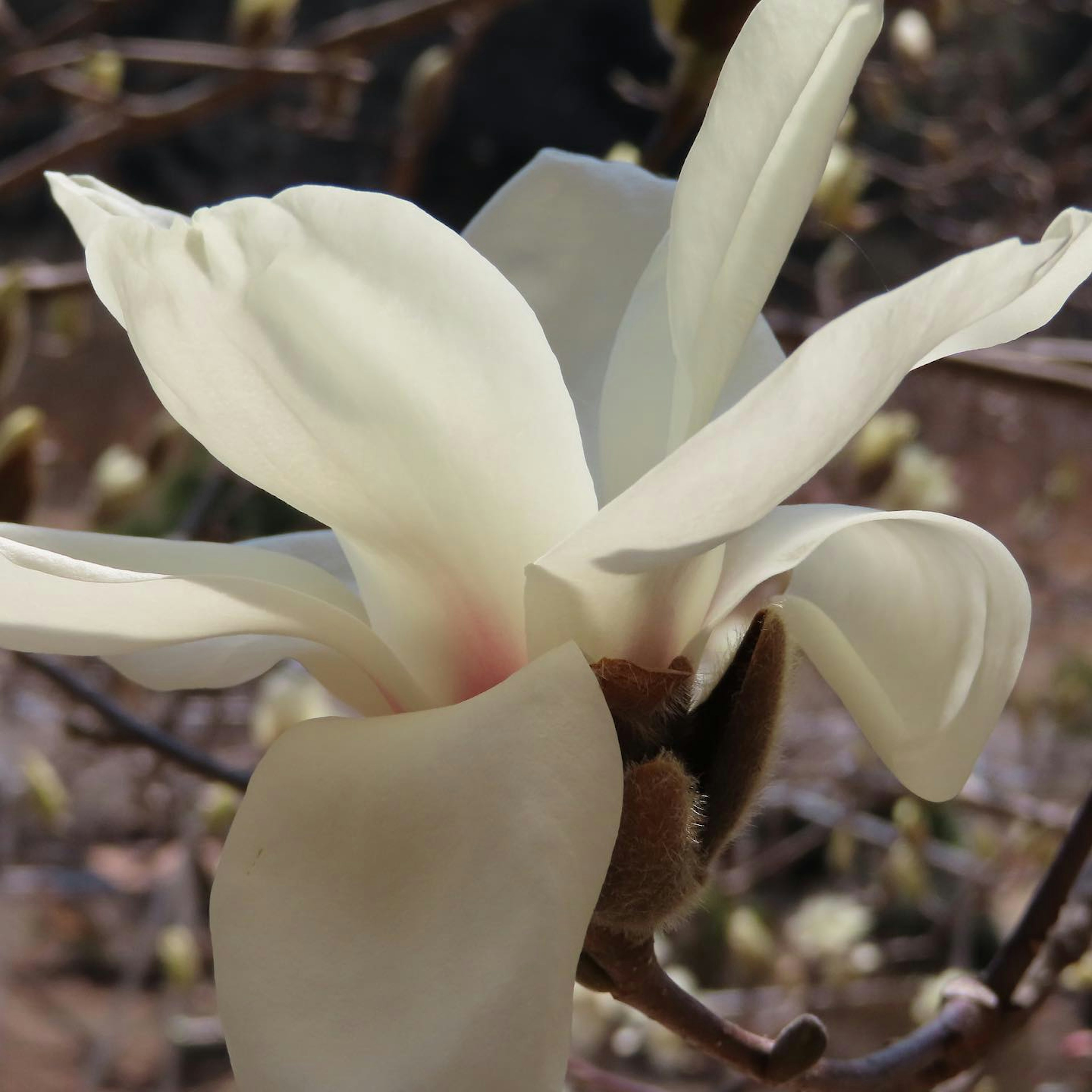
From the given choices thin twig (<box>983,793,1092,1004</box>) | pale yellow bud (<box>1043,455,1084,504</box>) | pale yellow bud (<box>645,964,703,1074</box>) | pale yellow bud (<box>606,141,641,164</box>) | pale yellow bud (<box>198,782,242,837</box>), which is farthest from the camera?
pale yellow bud (<box>1043,455,1084,504</box>)

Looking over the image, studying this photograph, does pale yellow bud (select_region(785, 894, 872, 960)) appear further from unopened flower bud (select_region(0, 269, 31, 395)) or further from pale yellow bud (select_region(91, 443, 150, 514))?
unopened flower bud (select_region(0, 269, 31, 395))

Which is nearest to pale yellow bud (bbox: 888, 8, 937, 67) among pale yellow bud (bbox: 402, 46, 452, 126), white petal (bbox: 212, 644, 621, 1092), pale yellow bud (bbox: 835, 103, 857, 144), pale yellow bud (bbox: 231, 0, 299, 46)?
pale yellow bud (bbox: 835, 103, 857, 144)

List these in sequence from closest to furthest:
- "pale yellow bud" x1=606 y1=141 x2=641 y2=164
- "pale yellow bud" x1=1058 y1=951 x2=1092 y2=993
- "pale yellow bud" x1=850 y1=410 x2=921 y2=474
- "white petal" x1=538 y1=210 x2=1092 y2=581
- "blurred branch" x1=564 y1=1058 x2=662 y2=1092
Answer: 1. "white petal" x1=538 y1=210 x2=1092 y2=581
2. "blurred branch" x1=564 y1=1058 x2=662 y2=1092
3. "pale yellow bud" x1=606 y1=141 x2=641 y2=164
4. "pale yellow bud" x1=1058 y1=951 x2=1092 y2=993
5. "pale yellow bud" x1=850 y1=410 x2=921 y2=474

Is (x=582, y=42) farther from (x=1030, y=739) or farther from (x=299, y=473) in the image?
(x=299, y=473)

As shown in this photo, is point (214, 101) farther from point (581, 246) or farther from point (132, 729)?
point (581, 246)

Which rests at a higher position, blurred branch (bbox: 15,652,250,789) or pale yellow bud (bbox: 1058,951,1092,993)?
blurred branch (bbox: 15,652,250,789)

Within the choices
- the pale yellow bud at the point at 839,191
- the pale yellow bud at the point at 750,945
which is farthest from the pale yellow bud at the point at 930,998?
the pale yellow bud at the point at 839,191

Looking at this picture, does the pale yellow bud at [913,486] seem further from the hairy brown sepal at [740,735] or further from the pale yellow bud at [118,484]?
the hairy brown sepal at [740,735]
